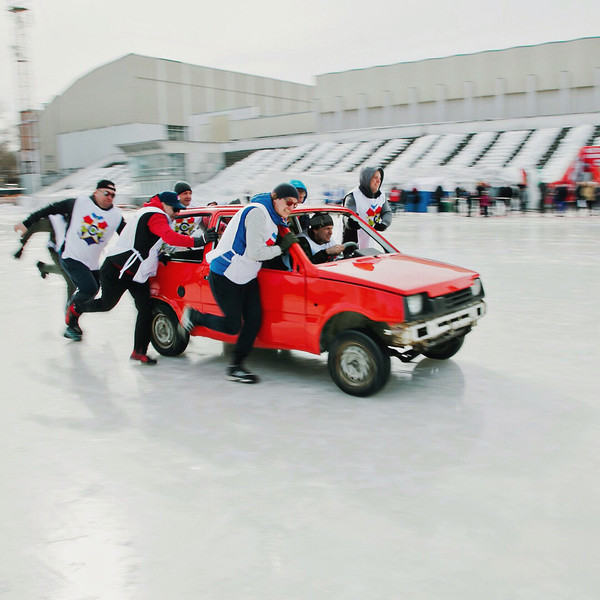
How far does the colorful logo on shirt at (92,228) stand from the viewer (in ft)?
23.2

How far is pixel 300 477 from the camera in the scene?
3.73 meters

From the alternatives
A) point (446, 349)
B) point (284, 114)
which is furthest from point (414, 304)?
point (284, 114)

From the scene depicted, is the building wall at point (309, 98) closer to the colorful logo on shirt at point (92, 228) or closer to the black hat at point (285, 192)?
the colorful logo on shirt at point (92, 228)

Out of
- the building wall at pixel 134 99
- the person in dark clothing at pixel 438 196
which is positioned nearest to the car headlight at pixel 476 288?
the person in dark clothing at pixel 438 196

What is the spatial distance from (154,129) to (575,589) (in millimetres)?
68766

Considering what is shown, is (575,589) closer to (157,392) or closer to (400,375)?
(400,375)

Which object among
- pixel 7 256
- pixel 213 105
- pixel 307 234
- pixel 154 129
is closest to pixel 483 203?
pixel 7 256

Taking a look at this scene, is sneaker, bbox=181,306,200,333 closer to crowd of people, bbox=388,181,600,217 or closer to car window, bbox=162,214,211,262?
car window, bbox=162,214,211,262

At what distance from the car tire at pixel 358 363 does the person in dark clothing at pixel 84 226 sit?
10.4 feet

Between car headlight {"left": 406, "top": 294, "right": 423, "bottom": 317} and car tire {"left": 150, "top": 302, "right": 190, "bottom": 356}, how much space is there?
2456mm

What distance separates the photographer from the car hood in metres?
4.98

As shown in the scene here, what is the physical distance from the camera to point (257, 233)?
5230mm

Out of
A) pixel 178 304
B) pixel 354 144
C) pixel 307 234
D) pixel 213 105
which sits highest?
pixel 213 105

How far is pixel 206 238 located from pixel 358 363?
188 centimetres
